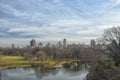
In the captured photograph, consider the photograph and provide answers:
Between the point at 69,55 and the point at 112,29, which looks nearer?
the point at 112,29

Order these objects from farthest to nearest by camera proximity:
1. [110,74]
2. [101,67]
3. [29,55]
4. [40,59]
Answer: [29,55]
[40,59]
[101,67]
[110,74]

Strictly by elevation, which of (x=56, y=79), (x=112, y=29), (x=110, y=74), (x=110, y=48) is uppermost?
(x=112, y=29)

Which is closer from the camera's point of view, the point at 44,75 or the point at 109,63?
the point at 109,63

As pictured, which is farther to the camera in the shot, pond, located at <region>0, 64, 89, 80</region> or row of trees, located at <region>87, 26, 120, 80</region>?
pond, located at <region>0, 64, 89, 80</region>

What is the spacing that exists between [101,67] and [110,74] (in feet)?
6.11

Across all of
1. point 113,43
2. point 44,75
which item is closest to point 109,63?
point 113,43

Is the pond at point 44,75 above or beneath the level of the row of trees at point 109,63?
beneath

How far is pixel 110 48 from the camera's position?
28.0 metres

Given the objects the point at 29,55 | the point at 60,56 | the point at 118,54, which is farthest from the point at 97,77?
the point at 60,56

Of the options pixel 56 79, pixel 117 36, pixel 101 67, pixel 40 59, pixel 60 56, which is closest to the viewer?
pixel 101 67

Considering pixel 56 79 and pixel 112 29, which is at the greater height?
pixel 112 29

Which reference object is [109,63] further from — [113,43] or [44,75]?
[44,75]

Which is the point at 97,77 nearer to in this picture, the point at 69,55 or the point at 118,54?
the point at 118,54

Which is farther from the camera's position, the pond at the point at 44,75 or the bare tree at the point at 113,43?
the pond at the point at 44,75
